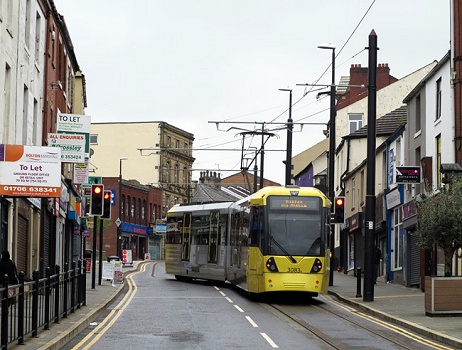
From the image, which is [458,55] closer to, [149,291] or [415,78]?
[149,291]

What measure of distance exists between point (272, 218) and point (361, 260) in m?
24.5

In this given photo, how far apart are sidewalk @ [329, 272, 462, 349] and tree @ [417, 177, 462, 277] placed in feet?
6.16

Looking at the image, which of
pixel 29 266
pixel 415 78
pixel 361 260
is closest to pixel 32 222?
pixel 29 266

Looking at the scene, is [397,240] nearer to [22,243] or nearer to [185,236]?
[185,236]

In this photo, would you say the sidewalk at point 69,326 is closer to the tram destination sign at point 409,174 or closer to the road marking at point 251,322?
the road marking at point 251,322

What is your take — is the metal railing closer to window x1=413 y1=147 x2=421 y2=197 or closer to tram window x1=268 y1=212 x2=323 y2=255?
tram window x1=268 y1=212 x2=323 y2=255

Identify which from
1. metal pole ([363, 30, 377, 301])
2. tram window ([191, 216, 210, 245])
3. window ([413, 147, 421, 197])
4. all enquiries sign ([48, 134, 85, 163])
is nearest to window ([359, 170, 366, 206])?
window ([413, 147, 421, 197])

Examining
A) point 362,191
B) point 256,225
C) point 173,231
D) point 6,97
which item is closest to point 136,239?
point 362,191

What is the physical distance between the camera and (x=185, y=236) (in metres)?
38.9

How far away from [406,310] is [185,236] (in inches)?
619

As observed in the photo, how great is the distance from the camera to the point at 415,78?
59062mm

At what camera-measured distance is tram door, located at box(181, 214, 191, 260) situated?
3841 centimetres

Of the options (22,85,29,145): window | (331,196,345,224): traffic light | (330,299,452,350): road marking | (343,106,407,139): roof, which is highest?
(343,106,407,139): roof

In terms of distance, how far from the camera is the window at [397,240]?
4037cm
